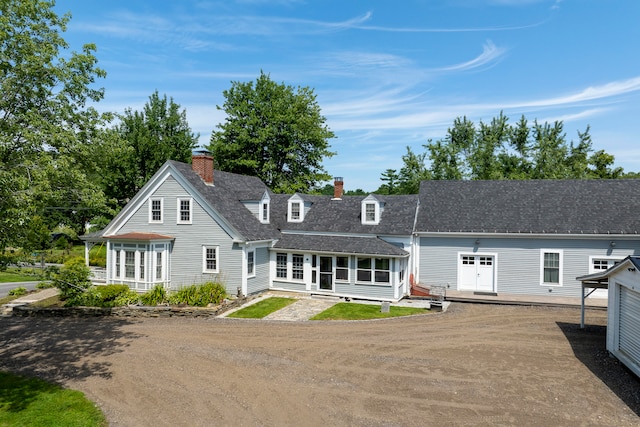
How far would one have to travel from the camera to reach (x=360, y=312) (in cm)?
2198

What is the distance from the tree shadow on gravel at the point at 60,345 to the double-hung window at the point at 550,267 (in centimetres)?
2244

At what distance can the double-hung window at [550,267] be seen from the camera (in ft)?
83.3

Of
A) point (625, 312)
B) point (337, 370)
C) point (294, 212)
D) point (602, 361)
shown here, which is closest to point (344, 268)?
point (294, 212)

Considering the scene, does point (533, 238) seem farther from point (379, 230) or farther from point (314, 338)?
point (314, 338)

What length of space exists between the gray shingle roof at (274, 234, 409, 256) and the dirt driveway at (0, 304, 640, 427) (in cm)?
495

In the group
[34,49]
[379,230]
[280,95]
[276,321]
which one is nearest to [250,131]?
[280,95]

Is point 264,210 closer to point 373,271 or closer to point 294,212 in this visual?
point 294,212

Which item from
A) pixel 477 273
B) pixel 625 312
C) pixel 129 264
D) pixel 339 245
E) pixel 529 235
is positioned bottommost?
pixel 477 273

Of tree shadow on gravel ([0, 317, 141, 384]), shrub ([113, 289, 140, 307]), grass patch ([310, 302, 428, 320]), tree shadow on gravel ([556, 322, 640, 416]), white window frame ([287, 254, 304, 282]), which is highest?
white window frame ([287, 254, 304, 282])

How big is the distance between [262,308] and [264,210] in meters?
8.04

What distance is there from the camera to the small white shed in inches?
539

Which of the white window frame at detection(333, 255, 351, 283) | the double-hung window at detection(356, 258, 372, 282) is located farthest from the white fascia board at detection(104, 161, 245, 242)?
the double-hung window at detection(356, 258, 372, 282)

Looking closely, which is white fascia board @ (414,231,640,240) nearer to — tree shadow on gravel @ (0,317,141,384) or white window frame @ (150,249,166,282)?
white window frame @ (150,249,166,282)

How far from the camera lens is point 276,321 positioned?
20.4 metres
